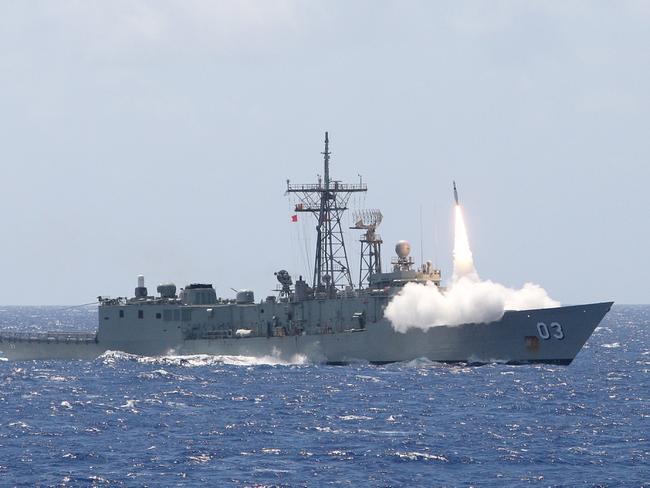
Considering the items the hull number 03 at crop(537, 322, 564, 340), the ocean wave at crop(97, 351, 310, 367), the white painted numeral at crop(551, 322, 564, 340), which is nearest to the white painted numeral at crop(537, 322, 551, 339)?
the hull number 03 at crop(537, 322, 564, 340)

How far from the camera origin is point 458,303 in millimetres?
57844

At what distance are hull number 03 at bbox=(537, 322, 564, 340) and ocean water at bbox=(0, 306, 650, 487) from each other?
6.23 ft

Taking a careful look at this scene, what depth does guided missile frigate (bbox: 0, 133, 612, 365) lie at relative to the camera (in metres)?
57.8

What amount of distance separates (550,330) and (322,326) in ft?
42.7

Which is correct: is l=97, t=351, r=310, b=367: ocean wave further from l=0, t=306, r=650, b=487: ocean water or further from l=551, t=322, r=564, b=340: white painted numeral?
l=551, t=322, r=564, b=340: white painted numeral

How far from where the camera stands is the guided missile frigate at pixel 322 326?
57.8m

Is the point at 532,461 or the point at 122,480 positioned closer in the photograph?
the point at 122,480

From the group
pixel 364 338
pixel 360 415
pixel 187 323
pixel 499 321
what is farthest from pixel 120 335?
pixel 360 415

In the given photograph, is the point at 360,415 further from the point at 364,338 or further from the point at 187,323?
the point at 187,323

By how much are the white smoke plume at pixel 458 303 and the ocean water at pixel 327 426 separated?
2.47 metres

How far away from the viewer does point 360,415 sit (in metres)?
43.7

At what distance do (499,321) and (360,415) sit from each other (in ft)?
52.2

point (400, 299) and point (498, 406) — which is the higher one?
point (400, 299)

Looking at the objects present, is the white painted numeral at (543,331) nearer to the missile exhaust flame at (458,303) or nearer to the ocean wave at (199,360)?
the missile exhaust flame at (458,303)
